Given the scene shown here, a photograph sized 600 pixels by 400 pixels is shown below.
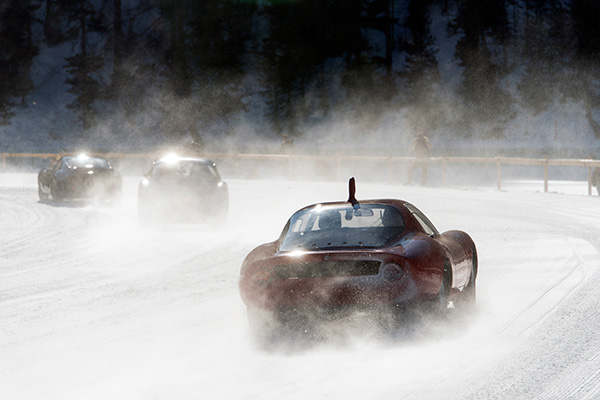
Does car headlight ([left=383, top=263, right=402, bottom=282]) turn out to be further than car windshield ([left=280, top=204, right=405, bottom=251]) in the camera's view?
No

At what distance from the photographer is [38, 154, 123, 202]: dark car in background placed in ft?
87.9

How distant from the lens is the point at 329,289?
→ 23.5 feet

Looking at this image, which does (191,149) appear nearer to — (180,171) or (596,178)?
(596,178)

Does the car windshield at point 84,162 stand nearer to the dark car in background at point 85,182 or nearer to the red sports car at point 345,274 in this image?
the dark car in background at point 85,182

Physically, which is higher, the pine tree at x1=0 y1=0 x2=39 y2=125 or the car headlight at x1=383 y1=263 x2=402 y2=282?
the pine tree at x1=0 y1=0 x2=39 y2=125

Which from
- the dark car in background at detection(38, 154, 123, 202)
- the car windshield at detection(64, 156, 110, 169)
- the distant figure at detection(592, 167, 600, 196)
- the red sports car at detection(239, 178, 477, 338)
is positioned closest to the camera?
the red sports car at detection(239, 178, 477, 338)

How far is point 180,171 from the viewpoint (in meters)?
19.6

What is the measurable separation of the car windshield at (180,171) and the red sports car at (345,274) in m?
11.6

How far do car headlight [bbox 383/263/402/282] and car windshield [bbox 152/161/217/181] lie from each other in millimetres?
12530

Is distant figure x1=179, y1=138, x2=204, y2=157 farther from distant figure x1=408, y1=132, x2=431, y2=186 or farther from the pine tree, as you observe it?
the pine tree

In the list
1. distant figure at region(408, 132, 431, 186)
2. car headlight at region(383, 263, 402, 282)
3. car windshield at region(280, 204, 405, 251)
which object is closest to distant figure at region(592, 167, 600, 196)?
distant figure at region(408, 132, 431, 186)

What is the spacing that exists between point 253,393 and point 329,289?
1602 millimetres

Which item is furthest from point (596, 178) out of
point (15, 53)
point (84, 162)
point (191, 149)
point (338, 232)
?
point (15, 53)

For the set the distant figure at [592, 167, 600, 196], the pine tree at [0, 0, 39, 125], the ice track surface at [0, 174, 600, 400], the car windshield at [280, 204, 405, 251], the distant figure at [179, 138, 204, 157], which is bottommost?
the distant figure at [592, 167, 600, 196]
